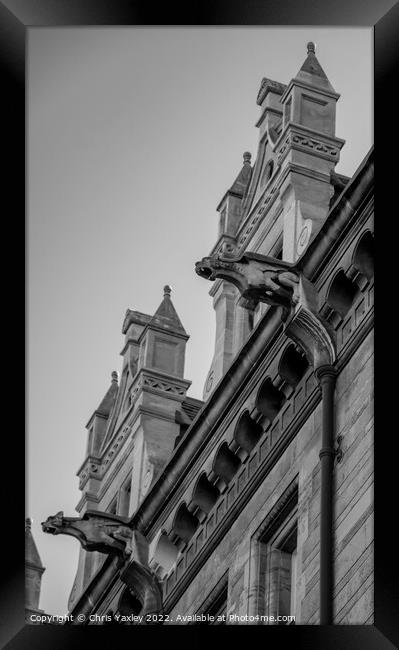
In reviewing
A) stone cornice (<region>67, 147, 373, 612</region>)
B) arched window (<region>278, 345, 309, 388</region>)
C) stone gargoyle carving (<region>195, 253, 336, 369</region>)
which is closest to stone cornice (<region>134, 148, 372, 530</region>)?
stone cornice (<region>67, 147, 373, 612</region>)

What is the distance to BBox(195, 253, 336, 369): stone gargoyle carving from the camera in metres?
33.6

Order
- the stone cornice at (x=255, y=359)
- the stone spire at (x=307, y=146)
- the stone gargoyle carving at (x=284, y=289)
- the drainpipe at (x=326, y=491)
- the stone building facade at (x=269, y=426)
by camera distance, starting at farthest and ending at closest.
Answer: the stone spire at (x=307, y=146), the stone gargoyle carving at (x=284, y=289), the stone cornice at (x=255, y=359), the stone building facade at (x=269, y=426), the drainpipe at (x=326, y=491)

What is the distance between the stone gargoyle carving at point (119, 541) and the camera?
1486 inches

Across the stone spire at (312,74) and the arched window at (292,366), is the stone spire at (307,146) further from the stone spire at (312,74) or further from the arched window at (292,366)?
the arched window at (292,366)

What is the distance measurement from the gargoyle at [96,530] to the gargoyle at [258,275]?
5.21m

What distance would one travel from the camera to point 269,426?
115 ft

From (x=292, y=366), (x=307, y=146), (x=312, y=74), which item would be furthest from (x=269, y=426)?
(x=312, y=74)

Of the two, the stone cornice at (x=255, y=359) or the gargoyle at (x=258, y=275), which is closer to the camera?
the stone cornice at (x=255, y=359)

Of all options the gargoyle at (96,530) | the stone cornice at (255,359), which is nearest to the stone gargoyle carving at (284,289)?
the stone cornice at (255,359)

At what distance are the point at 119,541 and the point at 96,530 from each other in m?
0.39
